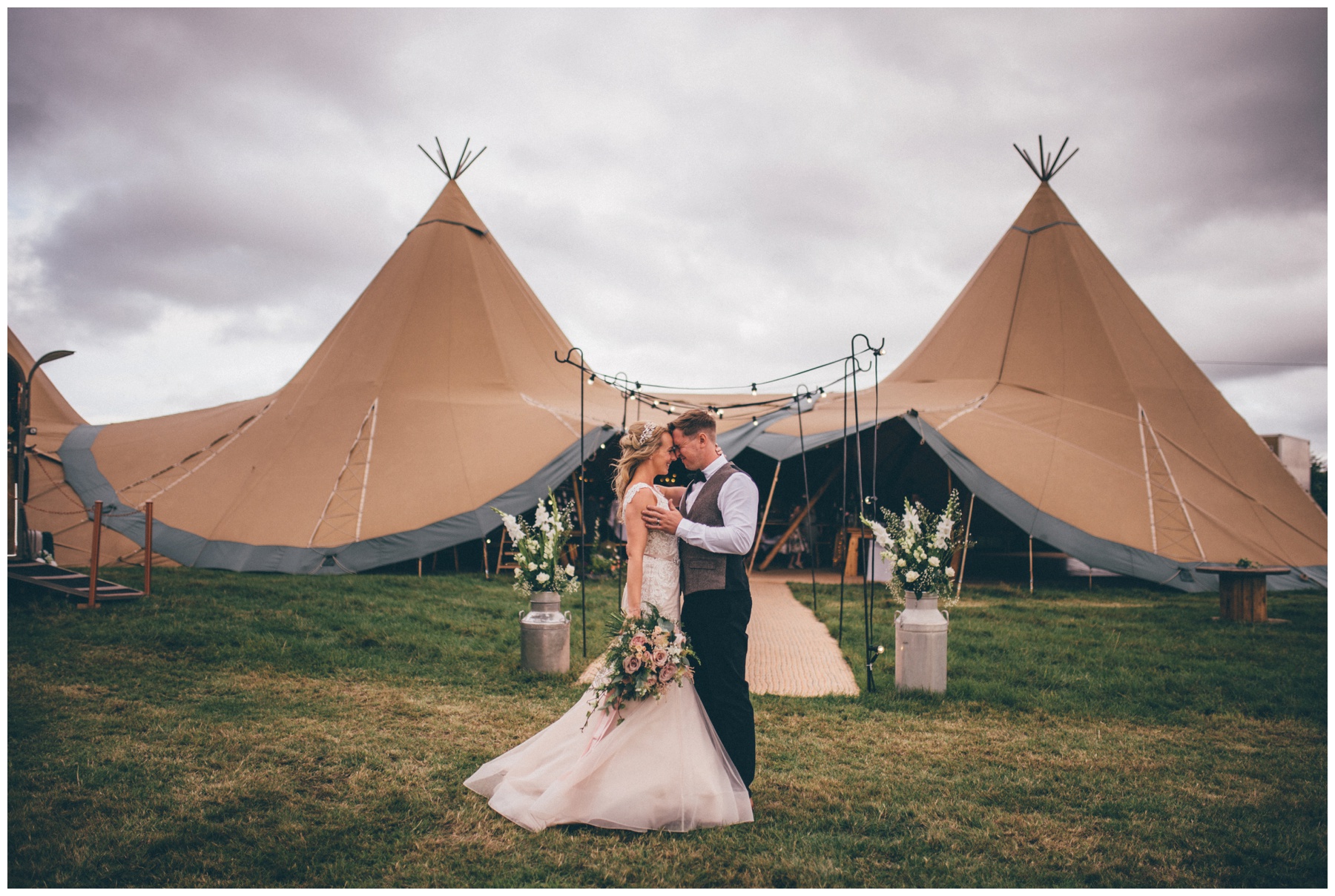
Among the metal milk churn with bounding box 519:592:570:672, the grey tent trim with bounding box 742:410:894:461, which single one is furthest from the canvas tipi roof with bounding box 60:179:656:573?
the metal milk churn with bounding box 519:592:570:672

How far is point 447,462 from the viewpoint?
10.5 meters

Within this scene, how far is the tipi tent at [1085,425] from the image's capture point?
9539 mm

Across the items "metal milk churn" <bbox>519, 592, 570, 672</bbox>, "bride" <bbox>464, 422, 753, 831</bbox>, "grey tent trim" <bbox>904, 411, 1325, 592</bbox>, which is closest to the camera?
"bride" <bbox>464, 422, 753, 831</bbox>

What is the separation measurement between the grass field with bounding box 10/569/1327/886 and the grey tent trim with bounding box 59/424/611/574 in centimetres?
287

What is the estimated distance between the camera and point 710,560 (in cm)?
304

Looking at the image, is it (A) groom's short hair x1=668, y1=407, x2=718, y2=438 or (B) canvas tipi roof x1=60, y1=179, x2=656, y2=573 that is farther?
(B) canvas tipi roof x1=60, y1=179, x2=656, y2=573

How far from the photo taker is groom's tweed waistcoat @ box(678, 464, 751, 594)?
120 inches

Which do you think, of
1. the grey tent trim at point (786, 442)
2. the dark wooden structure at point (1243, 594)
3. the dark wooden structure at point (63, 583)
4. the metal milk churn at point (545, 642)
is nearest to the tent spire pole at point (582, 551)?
the metal milk churn at point (545, 642)

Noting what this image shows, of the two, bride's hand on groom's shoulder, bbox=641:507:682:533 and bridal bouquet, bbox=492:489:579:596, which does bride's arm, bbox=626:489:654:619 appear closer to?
bride's hand on groom's shoulder, bbox=641:507:682:533

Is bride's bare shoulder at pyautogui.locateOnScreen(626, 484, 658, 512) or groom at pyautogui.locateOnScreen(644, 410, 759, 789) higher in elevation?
bride's bare shoulder at pyautogui.locateOnScreen(626, 484, 658, 512)

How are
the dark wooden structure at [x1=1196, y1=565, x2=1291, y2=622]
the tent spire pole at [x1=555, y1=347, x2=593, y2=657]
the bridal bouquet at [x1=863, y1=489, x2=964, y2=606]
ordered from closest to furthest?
the bridal bouquet at [x1=863, y1=489, x2=964, y2=606]
the tent spire pole at [x1=555, y1=347, x2=593, y2=657]
the dark wooden structure at [x1=1196, y1=565, x2=1291, y2=622]

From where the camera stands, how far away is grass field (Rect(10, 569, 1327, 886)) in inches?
104

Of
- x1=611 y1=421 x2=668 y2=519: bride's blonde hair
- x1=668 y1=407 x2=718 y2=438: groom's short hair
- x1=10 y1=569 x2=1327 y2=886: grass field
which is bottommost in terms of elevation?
x1=10 y1=569 x2=1327 y2=886: grass field

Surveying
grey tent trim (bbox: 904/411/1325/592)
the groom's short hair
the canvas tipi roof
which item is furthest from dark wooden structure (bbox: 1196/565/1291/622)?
the canvas tipi roof
